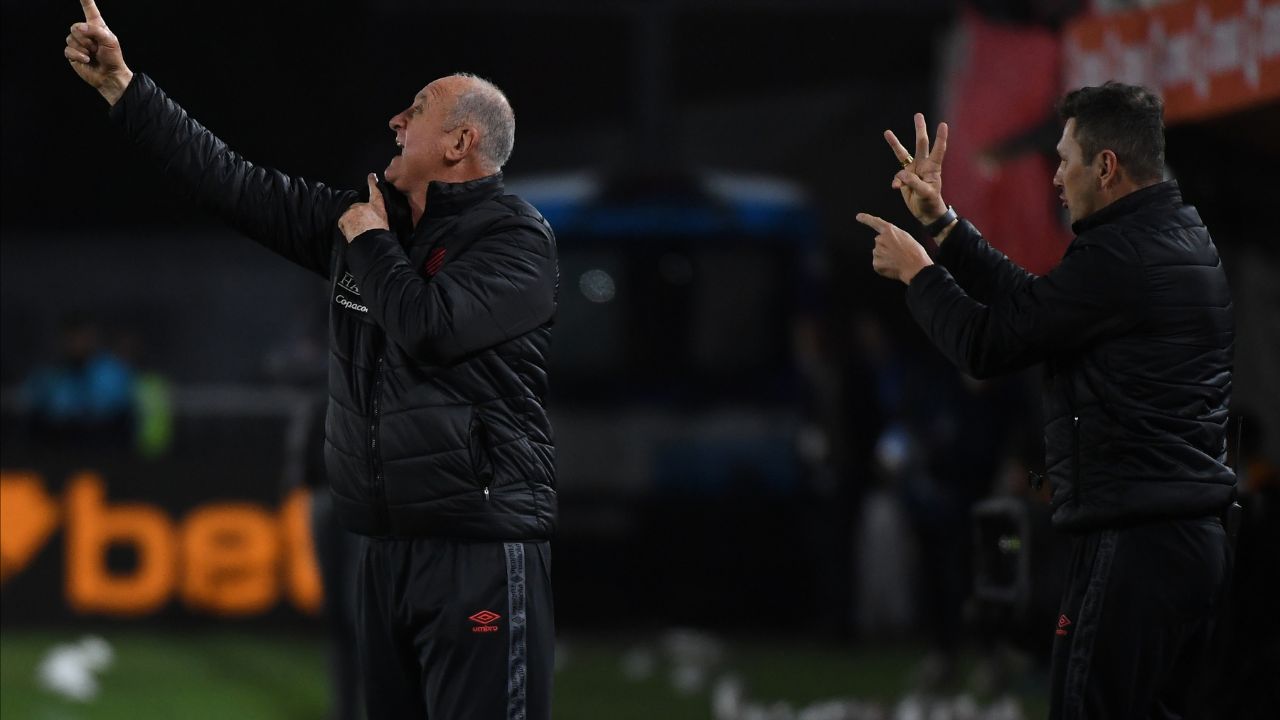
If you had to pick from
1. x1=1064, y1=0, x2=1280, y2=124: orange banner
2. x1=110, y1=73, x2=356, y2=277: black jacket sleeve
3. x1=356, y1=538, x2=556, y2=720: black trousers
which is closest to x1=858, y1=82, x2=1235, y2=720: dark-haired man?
x1=356, y1=538, x2=556, y2=720: black trousers

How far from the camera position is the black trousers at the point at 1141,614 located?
155 inches

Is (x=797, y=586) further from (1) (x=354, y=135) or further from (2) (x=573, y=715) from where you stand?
(1) (x=354, y=135)

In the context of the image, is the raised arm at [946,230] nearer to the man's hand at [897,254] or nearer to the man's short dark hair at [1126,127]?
the man's hand at [897,254]

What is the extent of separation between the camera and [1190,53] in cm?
695

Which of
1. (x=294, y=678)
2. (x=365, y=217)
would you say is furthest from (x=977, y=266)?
(x=294, y=678)

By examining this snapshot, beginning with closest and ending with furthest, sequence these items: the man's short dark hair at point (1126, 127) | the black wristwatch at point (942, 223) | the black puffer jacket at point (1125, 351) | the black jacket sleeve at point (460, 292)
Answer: the black jacket sleeve at point (460, 292)
the black puffer jacket at point (1125, 351)
the man's short dark hair at point (1126, 127)
the black wristwatch at point (942, 223)

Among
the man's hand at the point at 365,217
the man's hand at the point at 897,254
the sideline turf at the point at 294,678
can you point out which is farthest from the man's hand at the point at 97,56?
the sideline turf at the point at 294,678

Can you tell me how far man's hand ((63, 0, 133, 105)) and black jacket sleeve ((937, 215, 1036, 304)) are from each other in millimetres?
1987

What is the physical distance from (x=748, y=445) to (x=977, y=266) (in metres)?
9.80

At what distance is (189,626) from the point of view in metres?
11.7

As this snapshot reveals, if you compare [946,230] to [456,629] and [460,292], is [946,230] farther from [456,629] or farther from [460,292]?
[456,629]

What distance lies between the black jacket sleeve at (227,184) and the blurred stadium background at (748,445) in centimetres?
207

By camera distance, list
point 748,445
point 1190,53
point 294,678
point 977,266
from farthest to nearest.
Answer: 1. point 748,445
2. point 294,678
3. point 1190,53
4. point 977,266

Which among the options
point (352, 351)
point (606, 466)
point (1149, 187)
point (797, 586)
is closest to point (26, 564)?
point (606, 466)
